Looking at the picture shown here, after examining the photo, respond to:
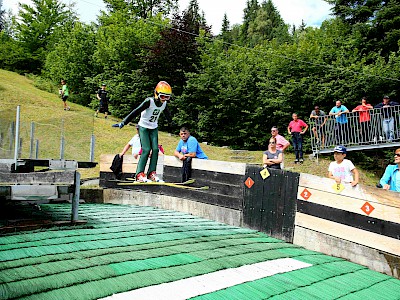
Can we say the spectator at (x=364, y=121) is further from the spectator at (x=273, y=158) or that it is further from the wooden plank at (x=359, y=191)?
the wooden plank at (x=359, y=191)

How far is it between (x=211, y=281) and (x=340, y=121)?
13076 millimetres

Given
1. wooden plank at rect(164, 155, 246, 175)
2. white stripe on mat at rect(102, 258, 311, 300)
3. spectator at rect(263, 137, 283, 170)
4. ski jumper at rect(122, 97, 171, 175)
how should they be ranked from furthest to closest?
spectator at rect(263, 137, 283, 170), wooden plank at rect(164, 155, 246, 175), ski jumper at rect(122, 97, 171, 175), white stripe on mat at rect(102, 258, 311, 300)

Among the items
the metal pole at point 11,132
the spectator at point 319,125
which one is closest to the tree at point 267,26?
the spectator at point 319,125

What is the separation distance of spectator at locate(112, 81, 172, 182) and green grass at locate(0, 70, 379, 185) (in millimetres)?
1693

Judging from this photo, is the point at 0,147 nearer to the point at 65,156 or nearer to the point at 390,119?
the point at 65,156

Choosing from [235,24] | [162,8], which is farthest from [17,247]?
[235,24]

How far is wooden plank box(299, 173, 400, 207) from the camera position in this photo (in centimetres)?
523

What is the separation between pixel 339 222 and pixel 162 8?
4599 cm

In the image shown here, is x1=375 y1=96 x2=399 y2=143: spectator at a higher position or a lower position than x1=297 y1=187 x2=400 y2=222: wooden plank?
higher

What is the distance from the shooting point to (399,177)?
6.14m

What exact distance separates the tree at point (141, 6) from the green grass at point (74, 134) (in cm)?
1672

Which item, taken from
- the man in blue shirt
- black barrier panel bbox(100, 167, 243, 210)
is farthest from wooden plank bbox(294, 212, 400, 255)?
the man in blue shirt

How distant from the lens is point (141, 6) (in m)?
46.9

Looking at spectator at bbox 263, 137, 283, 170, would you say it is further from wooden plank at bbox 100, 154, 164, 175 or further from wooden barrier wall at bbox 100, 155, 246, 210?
wooden plank at bbox 100, 154, 164, 175
